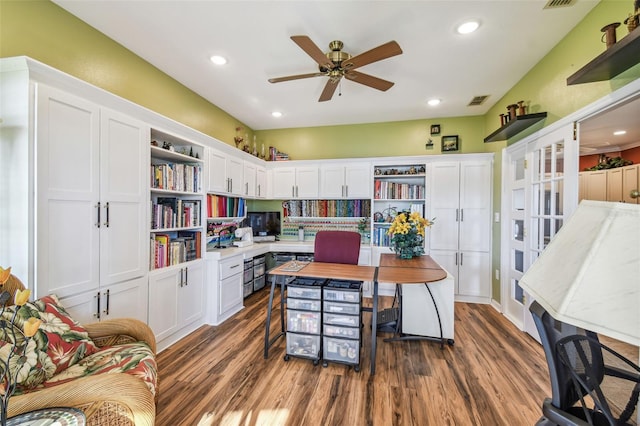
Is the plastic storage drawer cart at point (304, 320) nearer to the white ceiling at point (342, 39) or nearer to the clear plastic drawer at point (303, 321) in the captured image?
the clear plastic drawer at point (303, 321)

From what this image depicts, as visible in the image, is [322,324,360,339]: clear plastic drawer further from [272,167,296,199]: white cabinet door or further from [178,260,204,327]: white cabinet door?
[272,167,296,199]: white cabinet door

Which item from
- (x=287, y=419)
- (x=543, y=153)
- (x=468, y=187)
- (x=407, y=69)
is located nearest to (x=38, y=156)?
(x=287, y=419)

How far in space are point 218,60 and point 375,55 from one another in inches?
63.4

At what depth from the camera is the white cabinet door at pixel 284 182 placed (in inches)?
179

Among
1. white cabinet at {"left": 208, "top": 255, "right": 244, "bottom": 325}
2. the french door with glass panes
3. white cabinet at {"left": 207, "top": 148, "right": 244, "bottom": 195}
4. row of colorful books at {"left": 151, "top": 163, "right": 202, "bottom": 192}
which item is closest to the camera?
the french door with glass panes

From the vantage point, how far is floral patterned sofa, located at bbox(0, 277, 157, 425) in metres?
1.10

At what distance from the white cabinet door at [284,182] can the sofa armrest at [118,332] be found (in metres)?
3.06

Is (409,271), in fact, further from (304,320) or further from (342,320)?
(304,320)

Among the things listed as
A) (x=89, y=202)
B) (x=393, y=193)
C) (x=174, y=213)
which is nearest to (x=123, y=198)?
(x=89, y=202)

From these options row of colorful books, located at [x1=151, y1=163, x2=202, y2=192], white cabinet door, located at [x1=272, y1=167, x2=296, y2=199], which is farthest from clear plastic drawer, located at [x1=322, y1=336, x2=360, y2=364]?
white cabinet door, located at [x1=272, y1=167, x2=296, y2=199]

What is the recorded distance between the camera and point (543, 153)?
8.80 ft

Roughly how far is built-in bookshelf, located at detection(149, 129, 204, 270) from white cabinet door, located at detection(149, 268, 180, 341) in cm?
11

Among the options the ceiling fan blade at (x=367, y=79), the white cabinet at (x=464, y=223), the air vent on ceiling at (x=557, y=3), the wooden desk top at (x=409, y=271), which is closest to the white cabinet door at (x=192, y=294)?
the wooden desk top at (x=409, y=271)

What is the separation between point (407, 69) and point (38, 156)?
10.4 feet
